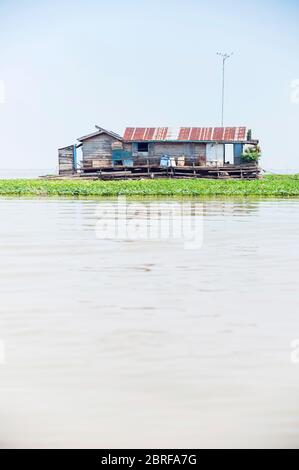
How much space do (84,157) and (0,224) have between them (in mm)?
32729

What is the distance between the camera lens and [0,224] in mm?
17703

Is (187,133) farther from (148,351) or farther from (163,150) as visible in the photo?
(148,351)

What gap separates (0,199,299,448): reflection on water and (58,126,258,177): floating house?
122 ft

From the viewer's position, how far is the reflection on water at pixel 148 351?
4.56 meters

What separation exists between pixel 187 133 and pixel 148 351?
144ft

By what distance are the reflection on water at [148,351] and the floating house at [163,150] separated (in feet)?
122

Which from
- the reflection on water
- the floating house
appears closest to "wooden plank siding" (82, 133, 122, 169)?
the floating house

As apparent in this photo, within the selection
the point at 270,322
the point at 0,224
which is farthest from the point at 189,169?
the point at 270,322

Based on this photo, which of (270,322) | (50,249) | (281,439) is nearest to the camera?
(281,439)

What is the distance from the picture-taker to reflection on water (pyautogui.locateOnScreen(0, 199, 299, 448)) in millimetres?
4559

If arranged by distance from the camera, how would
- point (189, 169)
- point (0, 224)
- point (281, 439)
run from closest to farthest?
point (281, 439), point (0, 224), point (189, 169)

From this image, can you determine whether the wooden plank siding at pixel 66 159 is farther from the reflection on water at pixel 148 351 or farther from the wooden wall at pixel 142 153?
the reflection on water at pixel 148 351

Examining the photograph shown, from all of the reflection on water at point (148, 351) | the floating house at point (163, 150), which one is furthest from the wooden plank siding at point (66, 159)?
the reflection on water at point (148, 351)
